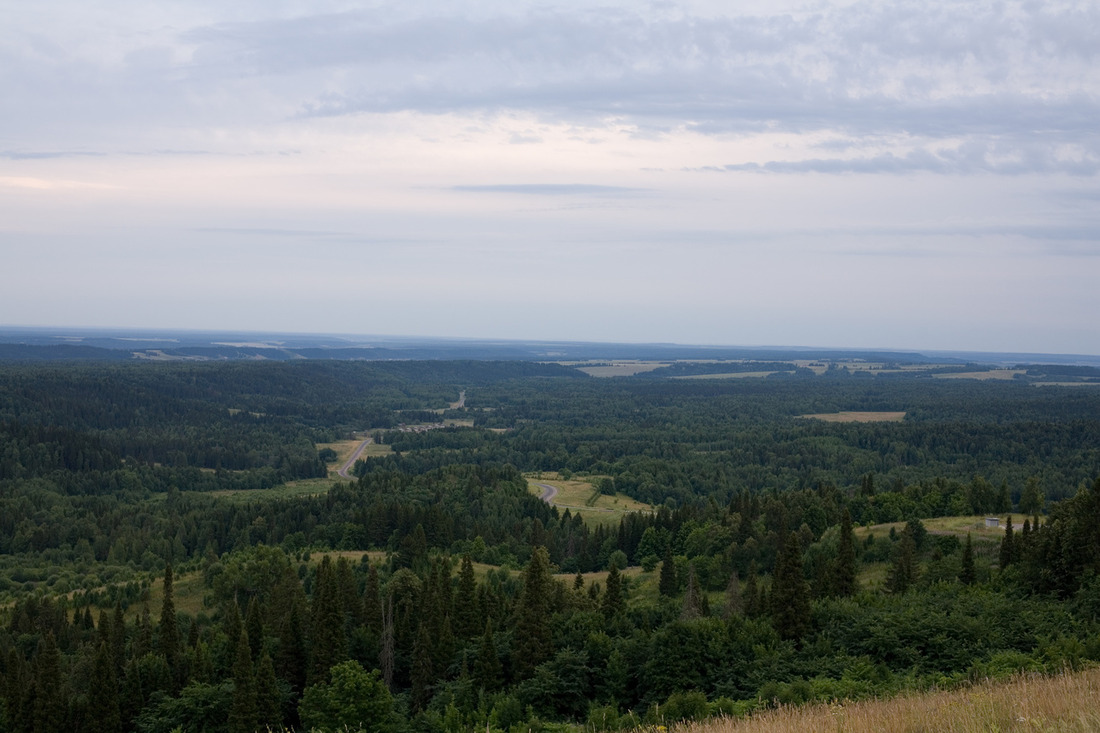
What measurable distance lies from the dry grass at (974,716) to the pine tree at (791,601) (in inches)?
1219

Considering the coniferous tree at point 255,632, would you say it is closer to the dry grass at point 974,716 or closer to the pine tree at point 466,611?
the pine tree at point 466,611

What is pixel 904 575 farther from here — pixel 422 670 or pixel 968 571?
pixel 422 670

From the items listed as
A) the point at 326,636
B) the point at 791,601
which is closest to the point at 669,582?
the point at 791,601

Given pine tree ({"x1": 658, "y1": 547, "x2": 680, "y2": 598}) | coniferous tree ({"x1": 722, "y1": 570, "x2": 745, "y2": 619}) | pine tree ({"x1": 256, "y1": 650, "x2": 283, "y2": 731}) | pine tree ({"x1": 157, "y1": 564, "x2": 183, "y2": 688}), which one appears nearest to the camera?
pine tree ({"x1": 256, "y1": 650, "x2": 283, "y2": 731})

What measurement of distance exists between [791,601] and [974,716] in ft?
124

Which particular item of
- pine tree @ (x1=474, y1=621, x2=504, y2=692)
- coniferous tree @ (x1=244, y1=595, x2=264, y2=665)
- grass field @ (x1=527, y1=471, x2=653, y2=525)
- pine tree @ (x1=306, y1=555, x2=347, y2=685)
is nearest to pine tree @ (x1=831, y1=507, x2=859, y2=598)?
pine tree @ (x1=474, y1=621, x2=504, y2=692)

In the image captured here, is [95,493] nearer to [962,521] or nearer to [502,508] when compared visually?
[502,508]

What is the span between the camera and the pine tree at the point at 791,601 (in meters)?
52.6

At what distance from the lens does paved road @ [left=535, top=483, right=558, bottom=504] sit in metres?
166

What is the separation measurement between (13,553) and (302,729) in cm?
10141

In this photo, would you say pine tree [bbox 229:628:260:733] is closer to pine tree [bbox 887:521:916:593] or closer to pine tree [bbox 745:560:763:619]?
pine tree [bbox 745:560:763:619]

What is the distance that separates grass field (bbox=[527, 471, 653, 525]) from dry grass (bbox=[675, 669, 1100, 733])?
123 metres

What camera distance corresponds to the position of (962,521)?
9250cm

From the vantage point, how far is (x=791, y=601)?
5344 cm
